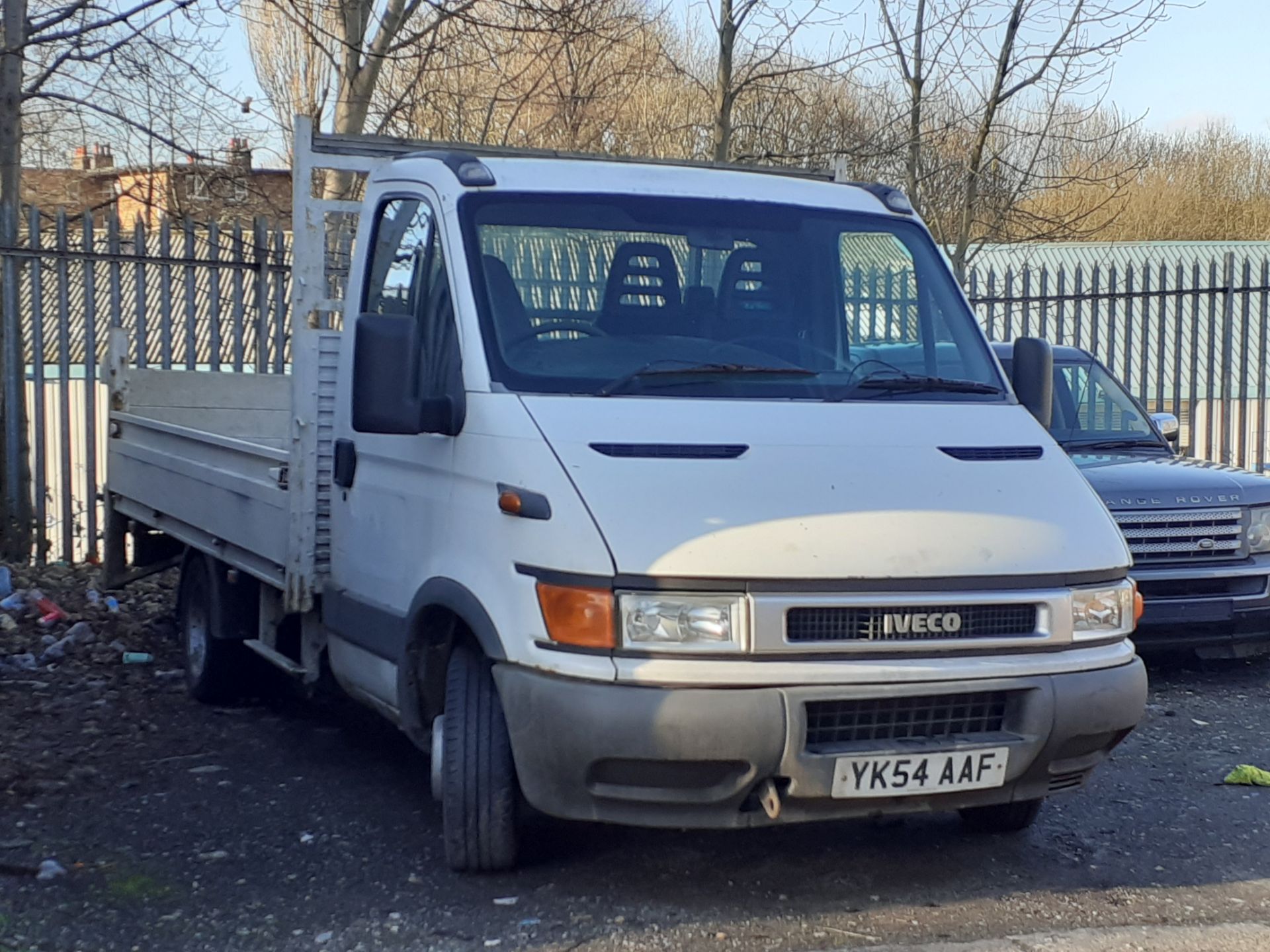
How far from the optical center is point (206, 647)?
22.3 ft

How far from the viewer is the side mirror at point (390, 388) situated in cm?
433

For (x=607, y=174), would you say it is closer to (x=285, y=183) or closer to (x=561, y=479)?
(x=561, y=479)

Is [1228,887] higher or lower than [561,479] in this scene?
lower

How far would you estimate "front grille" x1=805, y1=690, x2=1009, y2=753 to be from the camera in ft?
12.8

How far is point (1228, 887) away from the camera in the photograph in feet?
14.8

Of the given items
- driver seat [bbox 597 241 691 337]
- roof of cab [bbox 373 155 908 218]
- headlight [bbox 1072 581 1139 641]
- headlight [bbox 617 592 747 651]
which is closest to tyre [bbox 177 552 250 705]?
roof of cab [bbox 373 155 908 218]

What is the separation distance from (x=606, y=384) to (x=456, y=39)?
9516mm

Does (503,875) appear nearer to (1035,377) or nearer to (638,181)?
(638,181)

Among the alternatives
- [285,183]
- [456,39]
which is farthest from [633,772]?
[285,183]

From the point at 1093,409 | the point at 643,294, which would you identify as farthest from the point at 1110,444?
the point at 643,294

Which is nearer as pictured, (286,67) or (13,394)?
(13,394)

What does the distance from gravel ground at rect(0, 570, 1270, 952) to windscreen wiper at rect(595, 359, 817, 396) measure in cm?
154

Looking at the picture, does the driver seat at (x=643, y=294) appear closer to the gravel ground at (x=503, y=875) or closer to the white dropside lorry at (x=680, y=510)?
the white dropside lorry at (x=680, y=510)

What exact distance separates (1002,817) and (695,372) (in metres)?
1.88
